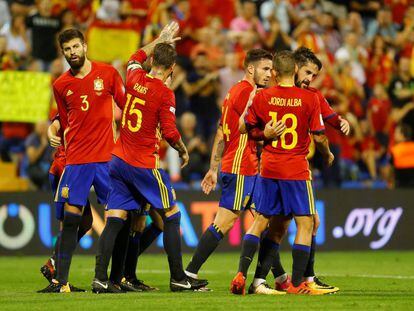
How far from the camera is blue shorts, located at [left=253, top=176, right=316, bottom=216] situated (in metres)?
10.1

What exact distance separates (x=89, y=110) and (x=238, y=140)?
1626mm

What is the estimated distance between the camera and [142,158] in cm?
1032

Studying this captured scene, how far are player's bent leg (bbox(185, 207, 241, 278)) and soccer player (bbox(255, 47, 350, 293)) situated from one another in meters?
0.63

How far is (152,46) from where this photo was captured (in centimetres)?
1076

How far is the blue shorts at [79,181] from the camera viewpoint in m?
10.4

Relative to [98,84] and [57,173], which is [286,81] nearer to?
[98,84]

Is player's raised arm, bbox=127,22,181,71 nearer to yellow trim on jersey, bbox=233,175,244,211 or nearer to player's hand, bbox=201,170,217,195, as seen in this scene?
player's hand, bbox=201,170,217,195

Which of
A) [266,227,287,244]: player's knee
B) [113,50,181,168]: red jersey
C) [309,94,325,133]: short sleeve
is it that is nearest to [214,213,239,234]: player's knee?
[266,227,287,244]: player's knee

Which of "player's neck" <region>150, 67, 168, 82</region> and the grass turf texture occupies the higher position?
"player's neck" <region>150, 67, 168, 82</region>

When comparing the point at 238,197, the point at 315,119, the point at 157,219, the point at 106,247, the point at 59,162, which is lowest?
the point at 106,247

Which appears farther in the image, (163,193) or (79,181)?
(79,181)

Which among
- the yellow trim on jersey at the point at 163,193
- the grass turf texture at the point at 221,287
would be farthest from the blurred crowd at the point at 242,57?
the yellow trim on jersey at the point at 163,193

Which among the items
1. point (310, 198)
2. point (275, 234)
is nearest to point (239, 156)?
point (275, 234)

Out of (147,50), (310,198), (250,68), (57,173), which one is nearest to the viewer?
(310,198)
